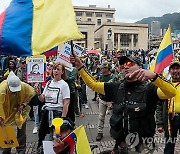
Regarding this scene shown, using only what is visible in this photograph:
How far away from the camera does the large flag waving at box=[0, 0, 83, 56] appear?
10.6ft

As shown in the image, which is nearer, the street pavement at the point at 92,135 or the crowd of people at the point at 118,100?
the crowd of people at the point at 118,100

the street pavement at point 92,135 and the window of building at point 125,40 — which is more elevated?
the window of building at point 125,40

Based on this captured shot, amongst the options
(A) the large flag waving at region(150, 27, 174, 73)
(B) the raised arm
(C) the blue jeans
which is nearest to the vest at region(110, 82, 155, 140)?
(B) the raised arm

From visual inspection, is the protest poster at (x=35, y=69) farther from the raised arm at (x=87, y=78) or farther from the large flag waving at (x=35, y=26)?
the raised arm at (x=87, y=78)

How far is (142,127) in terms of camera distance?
9.86ft

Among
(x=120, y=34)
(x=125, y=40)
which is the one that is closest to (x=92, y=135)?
(x=120, y=34)

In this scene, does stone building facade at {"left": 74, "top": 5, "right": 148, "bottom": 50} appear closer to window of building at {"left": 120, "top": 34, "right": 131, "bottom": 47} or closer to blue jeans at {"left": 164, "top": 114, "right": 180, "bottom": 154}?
window of building at {"left": 120, "top": 34, "right": 131, "bottom": 47}

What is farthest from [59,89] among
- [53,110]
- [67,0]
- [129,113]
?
[129,113]

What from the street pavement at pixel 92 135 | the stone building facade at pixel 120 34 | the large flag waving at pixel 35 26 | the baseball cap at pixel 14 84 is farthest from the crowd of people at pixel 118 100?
the stone building facade at pixel 120 34

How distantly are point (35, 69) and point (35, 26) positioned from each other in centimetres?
161

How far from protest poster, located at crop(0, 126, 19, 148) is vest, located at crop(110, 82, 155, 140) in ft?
6.32

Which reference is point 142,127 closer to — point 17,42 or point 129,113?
point 129,113

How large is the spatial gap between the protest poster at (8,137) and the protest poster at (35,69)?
85cm

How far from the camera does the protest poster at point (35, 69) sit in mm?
4980
